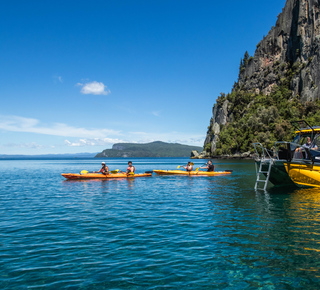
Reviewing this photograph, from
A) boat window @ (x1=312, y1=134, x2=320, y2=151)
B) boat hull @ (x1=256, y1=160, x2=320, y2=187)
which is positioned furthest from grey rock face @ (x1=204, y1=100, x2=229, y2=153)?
boat window @ (x1=312, y1=134, x2=320, y2=151)

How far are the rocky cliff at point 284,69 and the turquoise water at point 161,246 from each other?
10299cm

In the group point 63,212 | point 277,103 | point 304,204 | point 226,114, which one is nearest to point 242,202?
point 304,204

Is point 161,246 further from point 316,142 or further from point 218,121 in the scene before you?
point 218,121

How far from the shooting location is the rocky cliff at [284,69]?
11294cm

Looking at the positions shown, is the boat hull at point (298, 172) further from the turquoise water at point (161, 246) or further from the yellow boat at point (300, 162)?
the turquoise water at point (161, 246)

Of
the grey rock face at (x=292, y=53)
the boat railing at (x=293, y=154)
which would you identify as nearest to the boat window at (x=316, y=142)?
the boat railing at (x=293, y=154)

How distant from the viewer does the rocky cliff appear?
11294 cm

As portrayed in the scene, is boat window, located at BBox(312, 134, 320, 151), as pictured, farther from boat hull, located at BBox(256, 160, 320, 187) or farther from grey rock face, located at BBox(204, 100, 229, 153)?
grey rock face, located at BBox(204, 100, 229, 153)

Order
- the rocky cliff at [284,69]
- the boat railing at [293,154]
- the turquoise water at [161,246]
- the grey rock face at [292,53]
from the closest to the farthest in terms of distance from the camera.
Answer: the turquoise water at [161,246] → the boat railing at [293,154] → the grey rock face at [292,53] → the rocky cliff at [284,69]

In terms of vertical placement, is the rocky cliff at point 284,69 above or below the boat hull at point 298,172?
above

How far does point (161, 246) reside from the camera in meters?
9.95

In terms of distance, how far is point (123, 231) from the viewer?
11.9m

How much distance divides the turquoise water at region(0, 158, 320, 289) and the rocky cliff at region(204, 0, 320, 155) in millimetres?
102994

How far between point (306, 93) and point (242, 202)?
112730mm
